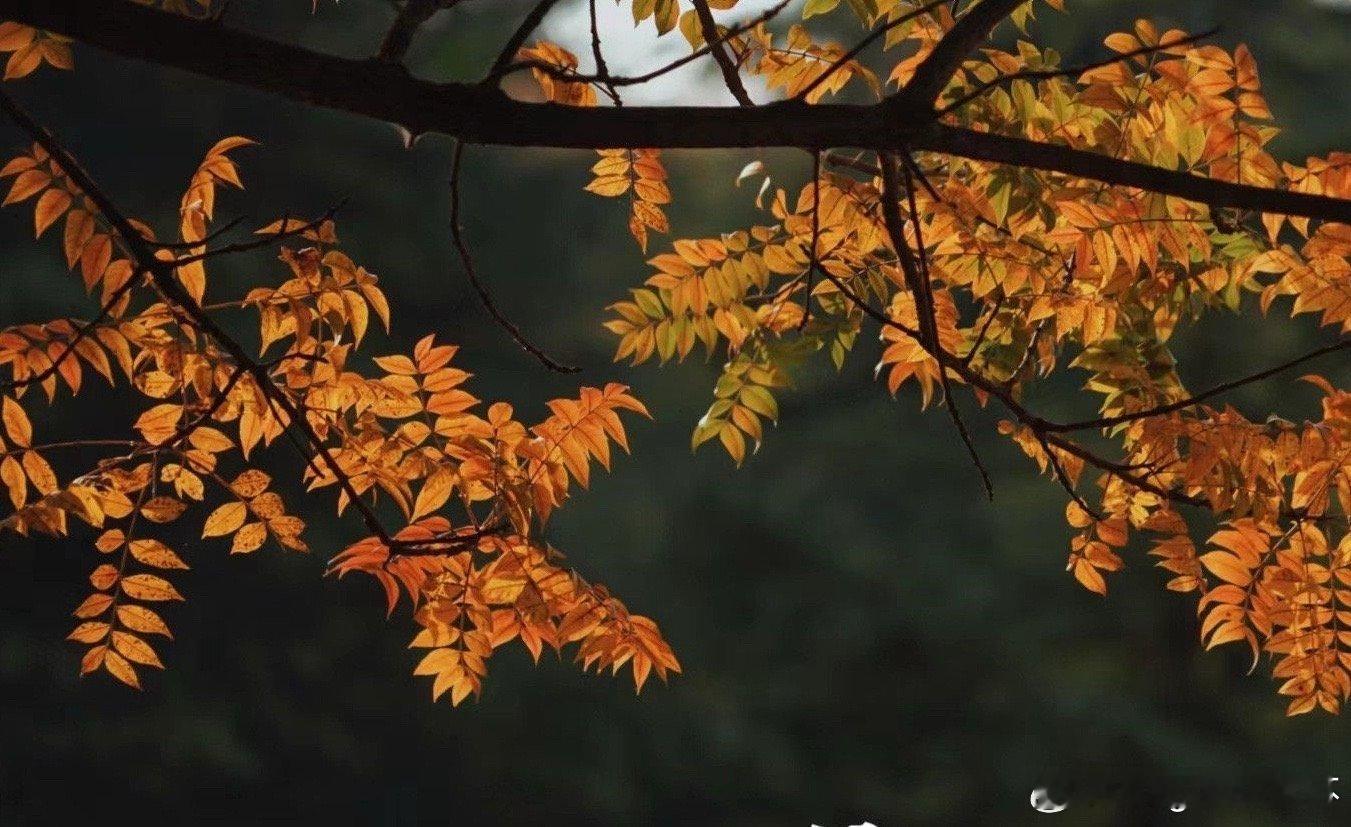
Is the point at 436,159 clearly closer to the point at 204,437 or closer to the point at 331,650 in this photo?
the point at 331,650

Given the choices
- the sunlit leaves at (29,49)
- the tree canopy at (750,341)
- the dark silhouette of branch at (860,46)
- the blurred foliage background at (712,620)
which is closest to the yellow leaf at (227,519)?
the tree canopy at (750,341)

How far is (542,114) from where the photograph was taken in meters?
0.87

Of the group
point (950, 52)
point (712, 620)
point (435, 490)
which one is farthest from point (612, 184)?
point (712, 620)

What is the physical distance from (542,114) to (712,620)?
581cm

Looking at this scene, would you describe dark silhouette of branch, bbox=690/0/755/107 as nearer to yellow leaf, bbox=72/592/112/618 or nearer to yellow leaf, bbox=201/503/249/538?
yellow leaf, bbox=201/503/249/538

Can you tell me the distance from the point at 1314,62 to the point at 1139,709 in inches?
117

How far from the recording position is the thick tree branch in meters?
0.86

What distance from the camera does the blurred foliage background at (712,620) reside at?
608 centimetres

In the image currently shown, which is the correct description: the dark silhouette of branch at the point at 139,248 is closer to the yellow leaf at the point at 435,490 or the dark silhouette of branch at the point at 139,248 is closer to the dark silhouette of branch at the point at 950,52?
the yellow leaf at the point at 435,490

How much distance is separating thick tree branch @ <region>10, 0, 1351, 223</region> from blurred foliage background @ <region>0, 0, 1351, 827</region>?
5.24m

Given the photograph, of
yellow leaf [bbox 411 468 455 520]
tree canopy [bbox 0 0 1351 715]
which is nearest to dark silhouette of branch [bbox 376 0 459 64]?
tree canopy [bbox 0 0 1351 715]

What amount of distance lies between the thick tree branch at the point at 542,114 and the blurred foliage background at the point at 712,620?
5.24m

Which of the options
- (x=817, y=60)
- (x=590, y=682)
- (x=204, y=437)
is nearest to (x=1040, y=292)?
(x=817, y=60)

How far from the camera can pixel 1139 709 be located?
6289 mm
